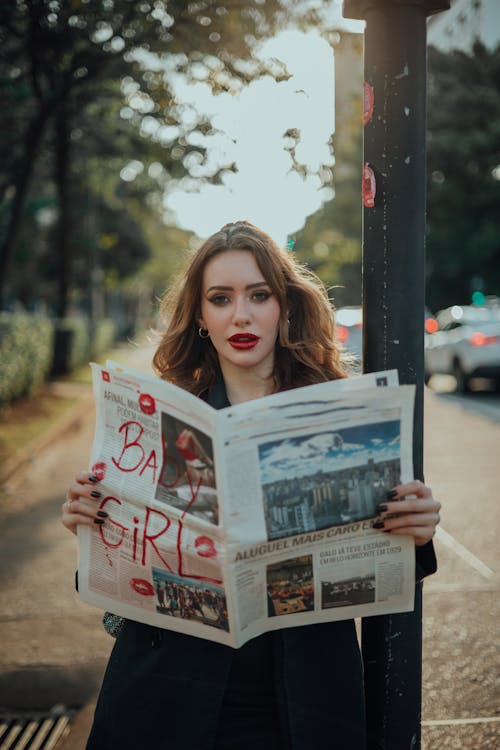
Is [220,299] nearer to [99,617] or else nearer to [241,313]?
[241,313]

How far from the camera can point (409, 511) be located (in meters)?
1.69

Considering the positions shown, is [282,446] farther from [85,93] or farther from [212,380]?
[85,93]

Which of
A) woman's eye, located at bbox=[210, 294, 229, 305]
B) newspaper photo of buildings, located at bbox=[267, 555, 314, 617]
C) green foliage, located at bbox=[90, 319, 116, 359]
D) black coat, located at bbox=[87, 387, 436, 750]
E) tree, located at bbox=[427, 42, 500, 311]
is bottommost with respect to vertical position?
green foliage, located at bbox=[90, 319, 116, 359]

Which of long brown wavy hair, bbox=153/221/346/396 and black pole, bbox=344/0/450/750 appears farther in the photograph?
long brown wavy hair, bbox=153/221/346/396

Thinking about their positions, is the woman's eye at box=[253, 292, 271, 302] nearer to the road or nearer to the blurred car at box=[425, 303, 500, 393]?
the road

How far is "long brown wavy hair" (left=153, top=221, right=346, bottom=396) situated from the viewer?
2057 millimetres

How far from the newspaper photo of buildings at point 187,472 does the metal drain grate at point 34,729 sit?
195 centimetres

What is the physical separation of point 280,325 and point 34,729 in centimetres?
217

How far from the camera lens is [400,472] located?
169 cm

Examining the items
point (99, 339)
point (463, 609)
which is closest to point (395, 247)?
point (463, 609)

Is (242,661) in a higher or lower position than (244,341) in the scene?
lower

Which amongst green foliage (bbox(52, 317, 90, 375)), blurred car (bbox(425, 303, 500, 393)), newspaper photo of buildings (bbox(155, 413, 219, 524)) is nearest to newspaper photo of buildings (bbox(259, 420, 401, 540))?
newspaper photo of buildings (bbox(155, 413, 219, 524))

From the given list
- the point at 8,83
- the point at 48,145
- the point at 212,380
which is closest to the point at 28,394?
the point at 8,83

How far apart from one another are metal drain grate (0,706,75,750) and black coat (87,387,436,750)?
1507 millimetres
